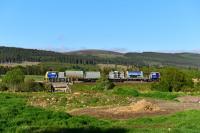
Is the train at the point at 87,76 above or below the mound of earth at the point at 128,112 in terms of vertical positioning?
above

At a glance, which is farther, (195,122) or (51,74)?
(51,74)

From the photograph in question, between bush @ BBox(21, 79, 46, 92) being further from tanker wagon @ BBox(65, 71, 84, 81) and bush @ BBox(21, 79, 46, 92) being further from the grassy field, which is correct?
the grassy field

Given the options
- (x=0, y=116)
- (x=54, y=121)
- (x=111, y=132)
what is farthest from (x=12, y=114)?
(x=111, y=132)

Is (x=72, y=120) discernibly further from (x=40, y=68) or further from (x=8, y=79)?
(x=40, y=68)

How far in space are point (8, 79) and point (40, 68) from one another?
3907 inches

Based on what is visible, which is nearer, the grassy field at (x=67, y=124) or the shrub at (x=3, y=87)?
the grassy field at (x=67, y=124)

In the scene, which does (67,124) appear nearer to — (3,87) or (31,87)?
(3,87)

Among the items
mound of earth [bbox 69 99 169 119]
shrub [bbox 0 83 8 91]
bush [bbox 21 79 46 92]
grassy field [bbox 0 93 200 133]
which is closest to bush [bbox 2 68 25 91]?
shrub [bbox 0 83 8 91]

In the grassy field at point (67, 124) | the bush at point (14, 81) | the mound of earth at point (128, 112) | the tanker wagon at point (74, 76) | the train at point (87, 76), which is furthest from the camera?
the tanker wagon at point (74, 76)

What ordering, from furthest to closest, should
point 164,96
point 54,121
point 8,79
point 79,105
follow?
point 8,79 < point 164,96 < point 79,105 < point 54,121

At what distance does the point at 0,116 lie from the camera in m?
19.0

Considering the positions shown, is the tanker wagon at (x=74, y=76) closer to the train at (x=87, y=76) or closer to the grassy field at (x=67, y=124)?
the train at (x=87, y=76)

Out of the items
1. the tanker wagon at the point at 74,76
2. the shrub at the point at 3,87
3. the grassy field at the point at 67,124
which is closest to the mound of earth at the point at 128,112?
the grassy field at the point at 67,124

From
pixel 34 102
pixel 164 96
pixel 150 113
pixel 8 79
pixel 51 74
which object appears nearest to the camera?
pixel 150 113
